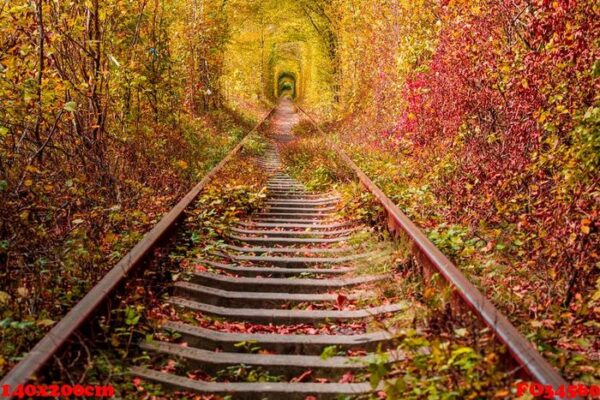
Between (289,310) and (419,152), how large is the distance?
5469mm

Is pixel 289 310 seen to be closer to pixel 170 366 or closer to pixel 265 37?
pixel 170 366

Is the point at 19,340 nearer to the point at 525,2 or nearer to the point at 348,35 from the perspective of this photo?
the point at 525,2

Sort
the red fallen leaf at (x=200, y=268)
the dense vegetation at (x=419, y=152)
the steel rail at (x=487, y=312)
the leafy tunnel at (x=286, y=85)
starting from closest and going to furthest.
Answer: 1. the steel rail at (x=487, y=312)
2. the dense vegetation at (x=419, y=152)
3. the red fallen leaf at (x=200, y=268)
4. the leafy tunnel at (x=286, y=85)

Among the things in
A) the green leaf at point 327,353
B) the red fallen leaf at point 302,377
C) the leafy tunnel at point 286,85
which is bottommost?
the red fallen leaf at point 302,377

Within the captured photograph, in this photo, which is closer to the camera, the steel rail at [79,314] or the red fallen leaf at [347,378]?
the steel rail at [79,314]

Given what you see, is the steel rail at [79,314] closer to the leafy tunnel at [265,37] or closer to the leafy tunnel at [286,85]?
the leafy tunnel at [265,37]

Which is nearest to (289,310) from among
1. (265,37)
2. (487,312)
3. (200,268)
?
(200,268)

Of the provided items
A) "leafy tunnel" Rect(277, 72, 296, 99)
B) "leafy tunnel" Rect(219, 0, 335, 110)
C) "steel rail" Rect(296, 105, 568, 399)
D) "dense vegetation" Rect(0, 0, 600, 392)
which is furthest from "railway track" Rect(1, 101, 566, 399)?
"leafy tunnel" Rect(277, 72, 296, 99)

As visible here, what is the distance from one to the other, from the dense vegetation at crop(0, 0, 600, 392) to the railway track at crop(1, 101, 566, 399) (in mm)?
426

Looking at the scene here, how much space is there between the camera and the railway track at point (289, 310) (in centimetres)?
336

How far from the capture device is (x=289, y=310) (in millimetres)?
4523

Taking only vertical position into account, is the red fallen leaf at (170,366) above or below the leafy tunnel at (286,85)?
below

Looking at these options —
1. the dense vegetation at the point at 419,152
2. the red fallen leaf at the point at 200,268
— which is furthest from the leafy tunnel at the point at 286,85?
the red fallen leaf at the point at 200,268

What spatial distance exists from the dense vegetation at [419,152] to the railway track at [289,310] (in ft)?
1.40
